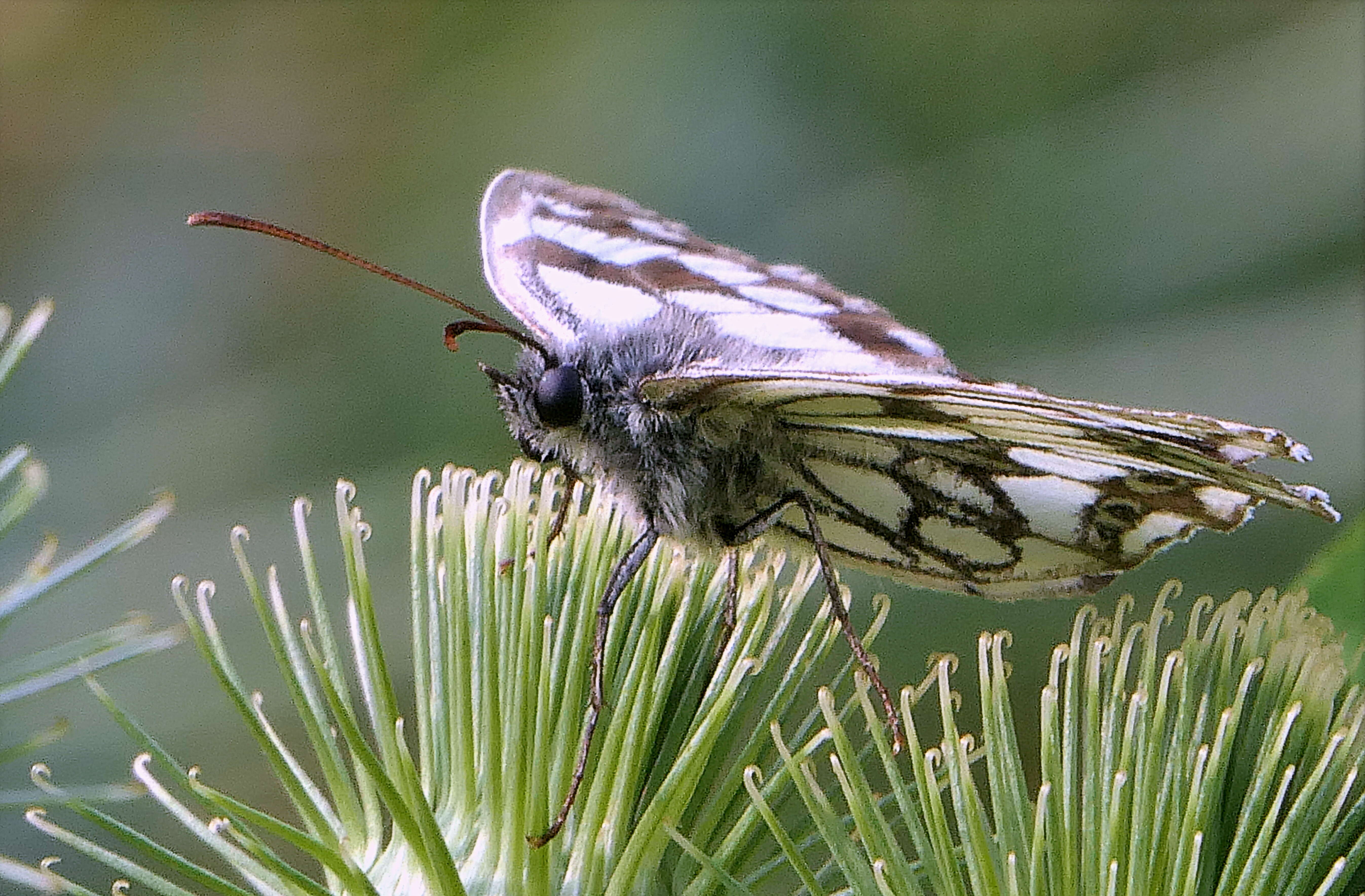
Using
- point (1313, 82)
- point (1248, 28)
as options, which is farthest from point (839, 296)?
point (1248, 28)

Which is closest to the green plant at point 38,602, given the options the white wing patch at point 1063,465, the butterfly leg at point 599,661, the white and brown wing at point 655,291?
the butterfly leg at point 599,661

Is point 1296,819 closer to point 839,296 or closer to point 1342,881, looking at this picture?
point 1342,881

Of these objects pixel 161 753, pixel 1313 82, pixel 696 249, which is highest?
pixel 1313 82

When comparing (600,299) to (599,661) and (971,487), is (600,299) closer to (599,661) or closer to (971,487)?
(971,487)

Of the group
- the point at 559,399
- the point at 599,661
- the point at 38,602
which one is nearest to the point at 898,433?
the point at 559,399

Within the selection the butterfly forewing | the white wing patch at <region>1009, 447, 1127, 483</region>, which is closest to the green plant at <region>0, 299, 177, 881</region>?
the butterfly forewing
